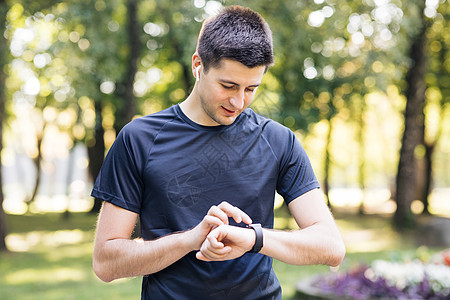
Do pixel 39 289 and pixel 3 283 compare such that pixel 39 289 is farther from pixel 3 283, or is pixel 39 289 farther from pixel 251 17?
pixel 251 17

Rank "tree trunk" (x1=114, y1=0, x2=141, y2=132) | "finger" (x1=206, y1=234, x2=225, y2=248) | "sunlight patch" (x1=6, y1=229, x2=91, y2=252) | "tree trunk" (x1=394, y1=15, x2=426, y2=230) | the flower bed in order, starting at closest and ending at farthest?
"finger" (x1=206, y1=234, x2=225, y2=248) → the flower bed → "tree trunk" (x1=114, y1=0, x2=141, y2=132) → "sunlight patch" (x1=6, y1=229, x2=91, y2=252) → "tree trunk" (x1=394, y1=15, x2=426, y2=230)

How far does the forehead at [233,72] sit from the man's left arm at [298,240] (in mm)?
574

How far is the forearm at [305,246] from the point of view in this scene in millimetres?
2318

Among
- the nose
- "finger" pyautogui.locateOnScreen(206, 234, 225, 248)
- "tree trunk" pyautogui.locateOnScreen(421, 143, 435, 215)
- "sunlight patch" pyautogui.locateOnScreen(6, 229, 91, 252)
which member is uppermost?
the nose

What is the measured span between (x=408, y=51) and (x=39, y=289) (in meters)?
14.1

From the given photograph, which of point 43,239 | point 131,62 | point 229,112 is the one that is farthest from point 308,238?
point 43,239

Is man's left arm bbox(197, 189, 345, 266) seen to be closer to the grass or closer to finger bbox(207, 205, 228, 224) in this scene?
finger bbox(207, 205, 228, 224)

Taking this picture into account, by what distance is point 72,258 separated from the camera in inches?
637

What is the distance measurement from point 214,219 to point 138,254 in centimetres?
39

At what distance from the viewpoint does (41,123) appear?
35875mm

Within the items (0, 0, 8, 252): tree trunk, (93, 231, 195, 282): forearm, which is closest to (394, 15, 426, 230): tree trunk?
(0, 0, 8, 252): tree trunk

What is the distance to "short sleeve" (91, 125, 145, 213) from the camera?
239 cm

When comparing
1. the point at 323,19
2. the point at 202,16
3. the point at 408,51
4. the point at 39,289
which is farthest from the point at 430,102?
the point at 39,289

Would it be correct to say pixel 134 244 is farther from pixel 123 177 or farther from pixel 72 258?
pixel 72 258
